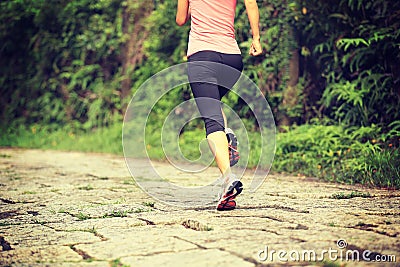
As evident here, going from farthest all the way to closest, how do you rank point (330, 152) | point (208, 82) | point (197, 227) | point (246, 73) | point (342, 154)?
point (246, 73) → point (342, 154) → point (330, 152) → point (208, 82) → point (197, 227)

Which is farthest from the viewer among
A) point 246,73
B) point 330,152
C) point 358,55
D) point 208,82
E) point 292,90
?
point 246,73

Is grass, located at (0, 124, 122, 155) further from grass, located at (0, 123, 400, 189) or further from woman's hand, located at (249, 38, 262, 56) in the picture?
woman's hand, located at (249, 38, 262, 56)

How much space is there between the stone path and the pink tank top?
39.7 inches

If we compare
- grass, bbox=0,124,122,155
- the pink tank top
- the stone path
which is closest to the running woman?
the pink tank top

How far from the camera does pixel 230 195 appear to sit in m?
3.61

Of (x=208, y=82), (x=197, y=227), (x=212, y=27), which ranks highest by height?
(x=212, y=27)

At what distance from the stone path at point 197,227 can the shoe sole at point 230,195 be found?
7cm

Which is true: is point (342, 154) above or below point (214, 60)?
below

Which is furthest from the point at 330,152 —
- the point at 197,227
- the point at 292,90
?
the point at 197,227

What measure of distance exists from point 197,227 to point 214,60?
112cm

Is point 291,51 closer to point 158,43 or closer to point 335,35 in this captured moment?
point 335,35

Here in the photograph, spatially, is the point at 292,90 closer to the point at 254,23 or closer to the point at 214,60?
the point at 254,23

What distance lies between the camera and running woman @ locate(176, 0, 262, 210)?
3.71 metres

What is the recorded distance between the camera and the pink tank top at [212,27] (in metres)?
3.80
